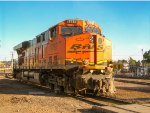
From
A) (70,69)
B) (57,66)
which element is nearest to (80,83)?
(70,69)

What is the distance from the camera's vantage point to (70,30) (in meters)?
17.5

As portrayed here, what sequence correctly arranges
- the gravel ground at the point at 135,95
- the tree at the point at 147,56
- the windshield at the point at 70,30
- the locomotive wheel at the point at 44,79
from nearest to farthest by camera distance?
the gravel ground at the point at 135,95 → the windshield at the point at 70,30 → the locomotive wheel at the point at 44,79 → the tree at the point at 147,56

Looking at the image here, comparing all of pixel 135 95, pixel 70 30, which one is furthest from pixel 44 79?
pixel 135 95

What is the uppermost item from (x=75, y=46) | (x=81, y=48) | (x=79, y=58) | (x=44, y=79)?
(x=75, y=46)

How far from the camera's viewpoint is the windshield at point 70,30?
17.3 meters

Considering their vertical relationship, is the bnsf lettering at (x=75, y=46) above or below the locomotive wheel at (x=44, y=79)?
above

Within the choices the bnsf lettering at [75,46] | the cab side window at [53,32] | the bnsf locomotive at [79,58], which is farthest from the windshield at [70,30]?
the bnsf lettering at [75,46]

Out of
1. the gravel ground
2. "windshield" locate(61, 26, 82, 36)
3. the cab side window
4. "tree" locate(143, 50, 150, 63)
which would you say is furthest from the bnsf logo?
"tree" locate(143, 50, 150, 63)

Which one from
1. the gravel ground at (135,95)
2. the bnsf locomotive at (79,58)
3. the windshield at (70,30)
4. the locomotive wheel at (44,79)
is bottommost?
the gravel ground at (135,95)

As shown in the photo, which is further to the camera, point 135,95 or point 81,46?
point 135,95

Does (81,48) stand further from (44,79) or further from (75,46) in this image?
(44,79)

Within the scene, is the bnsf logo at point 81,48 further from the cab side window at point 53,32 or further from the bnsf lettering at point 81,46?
the cab side window at point 53,32

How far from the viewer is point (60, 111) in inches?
452

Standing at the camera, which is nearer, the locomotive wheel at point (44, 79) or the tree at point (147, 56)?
the locomotive wheel at point (44, 79)
